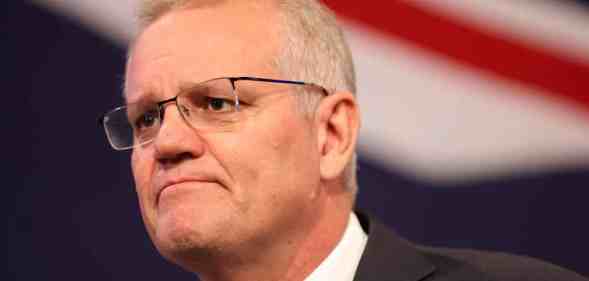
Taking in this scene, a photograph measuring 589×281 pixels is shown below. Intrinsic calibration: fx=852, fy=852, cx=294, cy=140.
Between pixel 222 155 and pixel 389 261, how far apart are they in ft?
1.52

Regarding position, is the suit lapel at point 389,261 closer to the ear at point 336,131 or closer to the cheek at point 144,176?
the ear at point 336,131

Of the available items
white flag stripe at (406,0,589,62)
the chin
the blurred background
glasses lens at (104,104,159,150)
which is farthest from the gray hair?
white flag stripe at (406,0,589,62)

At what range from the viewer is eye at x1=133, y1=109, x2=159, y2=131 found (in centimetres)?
195

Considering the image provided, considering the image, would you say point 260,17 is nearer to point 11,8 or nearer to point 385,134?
point 385,134

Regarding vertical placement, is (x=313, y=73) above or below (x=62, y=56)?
above

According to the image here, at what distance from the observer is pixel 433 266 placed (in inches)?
75.0

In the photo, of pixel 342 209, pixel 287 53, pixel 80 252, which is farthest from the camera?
pixel 80 252

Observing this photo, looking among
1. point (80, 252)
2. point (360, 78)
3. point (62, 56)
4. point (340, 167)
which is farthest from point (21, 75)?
point (340, 167)

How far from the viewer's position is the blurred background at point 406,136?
2.67 meters

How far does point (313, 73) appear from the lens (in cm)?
194

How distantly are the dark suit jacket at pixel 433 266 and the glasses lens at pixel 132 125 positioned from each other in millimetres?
573

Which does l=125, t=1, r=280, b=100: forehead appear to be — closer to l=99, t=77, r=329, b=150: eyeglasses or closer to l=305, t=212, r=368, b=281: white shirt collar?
l=99, t=77, r=329, b=150: eyeglasses

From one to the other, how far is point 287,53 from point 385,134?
944 millimetres

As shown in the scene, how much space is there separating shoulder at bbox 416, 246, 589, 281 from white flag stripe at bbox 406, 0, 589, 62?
95 centimetres
